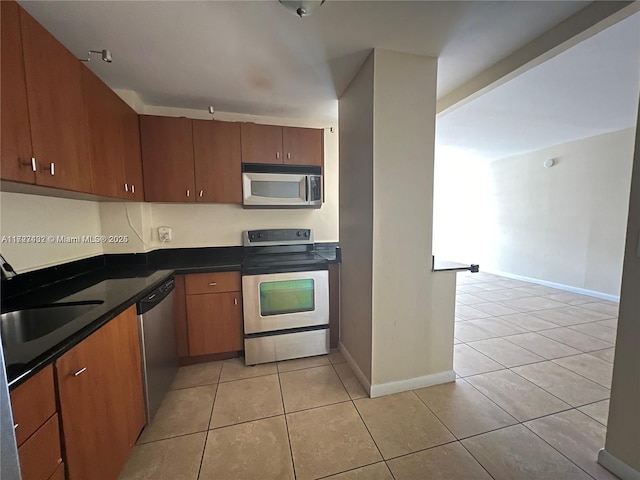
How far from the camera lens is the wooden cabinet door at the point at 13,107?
1.05m

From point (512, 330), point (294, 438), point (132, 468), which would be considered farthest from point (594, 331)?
point (132, 468)

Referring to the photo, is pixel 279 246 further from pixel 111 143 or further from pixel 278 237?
pixel 111 143

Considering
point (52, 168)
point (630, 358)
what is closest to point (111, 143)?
point (52, 168)

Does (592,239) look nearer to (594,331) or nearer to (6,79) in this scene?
(594,331)

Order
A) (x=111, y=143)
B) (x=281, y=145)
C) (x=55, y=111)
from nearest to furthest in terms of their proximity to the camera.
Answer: (x=55, y=111) < (x=111, y=143) < (x=281, y=145)

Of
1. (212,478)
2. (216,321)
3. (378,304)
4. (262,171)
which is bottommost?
(212,478)

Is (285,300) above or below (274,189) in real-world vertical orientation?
below

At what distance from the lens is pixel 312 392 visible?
2.00 m

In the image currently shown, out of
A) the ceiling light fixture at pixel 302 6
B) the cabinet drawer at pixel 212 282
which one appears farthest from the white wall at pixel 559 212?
the cabinet drawer at pixel 212 282

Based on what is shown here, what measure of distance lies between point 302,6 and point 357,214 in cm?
129

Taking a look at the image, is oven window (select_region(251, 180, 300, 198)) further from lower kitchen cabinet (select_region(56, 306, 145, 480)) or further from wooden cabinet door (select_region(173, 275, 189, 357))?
lower kitchen cabinet (select_region(56, 306, 145, 480))

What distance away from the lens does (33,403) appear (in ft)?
2.72

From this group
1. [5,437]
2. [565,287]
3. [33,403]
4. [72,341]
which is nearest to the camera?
[5,437]

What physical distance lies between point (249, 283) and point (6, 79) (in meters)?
1.72
